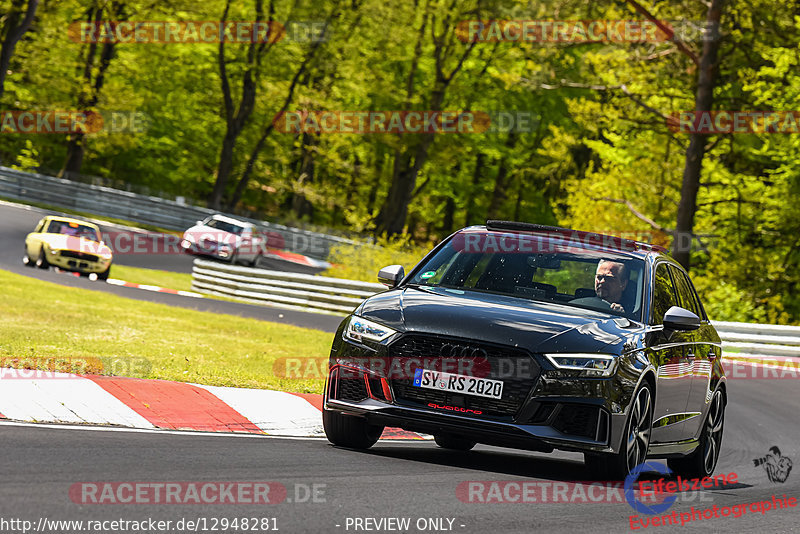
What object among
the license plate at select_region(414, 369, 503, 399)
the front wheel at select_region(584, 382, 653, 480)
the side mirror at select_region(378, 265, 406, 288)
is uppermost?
the side mirror at select_region(378, 265, 406, 288)

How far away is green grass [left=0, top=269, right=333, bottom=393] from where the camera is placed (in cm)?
1088

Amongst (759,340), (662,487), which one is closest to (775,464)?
(662,487)

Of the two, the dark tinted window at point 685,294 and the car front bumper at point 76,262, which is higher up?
the dark tinted window at point 685,294

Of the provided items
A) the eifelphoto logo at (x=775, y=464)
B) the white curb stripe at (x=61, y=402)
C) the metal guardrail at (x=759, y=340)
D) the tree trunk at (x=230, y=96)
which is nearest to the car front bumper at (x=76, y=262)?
the metal guardrail at (x=759, y=340)

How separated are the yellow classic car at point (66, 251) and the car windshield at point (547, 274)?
20.9 m

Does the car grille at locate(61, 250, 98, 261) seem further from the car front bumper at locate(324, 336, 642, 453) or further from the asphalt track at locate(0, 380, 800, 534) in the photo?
the car front bumper at locate(324, 336, 642, 453)

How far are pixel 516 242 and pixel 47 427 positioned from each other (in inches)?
145

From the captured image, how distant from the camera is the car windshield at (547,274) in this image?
846cm

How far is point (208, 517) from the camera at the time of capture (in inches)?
206

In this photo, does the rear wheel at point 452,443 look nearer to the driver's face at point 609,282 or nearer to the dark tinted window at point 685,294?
the driver's face at point 609,282

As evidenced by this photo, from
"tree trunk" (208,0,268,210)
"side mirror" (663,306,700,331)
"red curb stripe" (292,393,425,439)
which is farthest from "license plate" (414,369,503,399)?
"tree trunk" (208,0,268,210)

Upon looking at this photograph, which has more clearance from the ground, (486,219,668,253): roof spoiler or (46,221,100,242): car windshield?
(486,219,668,253): roof spoiler

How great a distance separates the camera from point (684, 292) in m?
9.91

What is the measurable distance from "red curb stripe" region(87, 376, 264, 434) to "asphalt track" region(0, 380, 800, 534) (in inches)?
25.1
